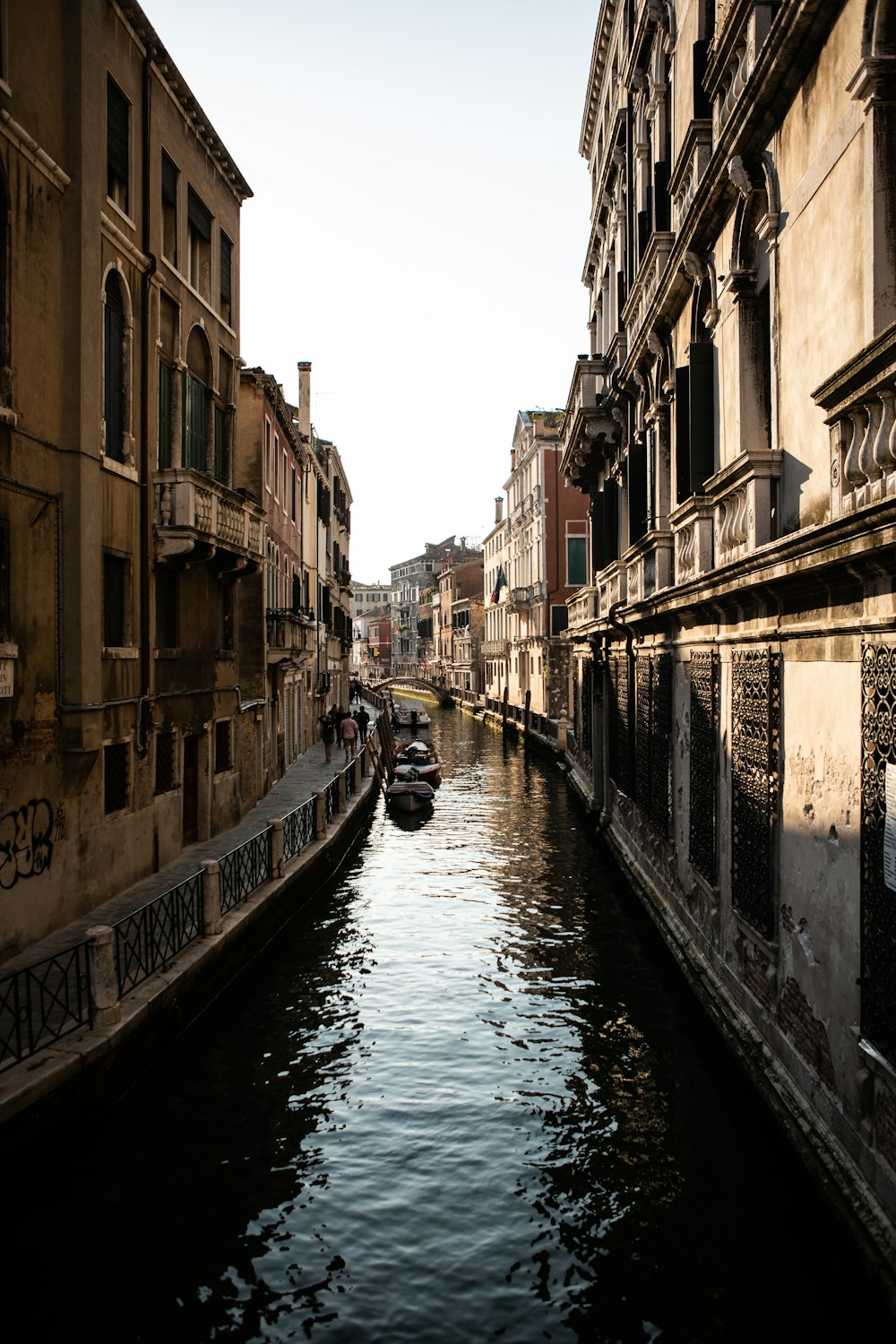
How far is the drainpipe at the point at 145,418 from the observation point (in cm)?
1262

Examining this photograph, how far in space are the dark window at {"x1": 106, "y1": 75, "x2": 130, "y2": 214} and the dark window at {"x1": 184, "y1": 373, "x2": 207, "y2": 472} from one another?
2.62m

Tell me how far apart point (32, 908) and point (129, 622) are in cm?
383

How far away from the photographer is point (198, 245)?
15.5 m

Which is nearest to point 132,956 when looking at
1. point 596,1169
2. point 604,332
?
point 596,1169

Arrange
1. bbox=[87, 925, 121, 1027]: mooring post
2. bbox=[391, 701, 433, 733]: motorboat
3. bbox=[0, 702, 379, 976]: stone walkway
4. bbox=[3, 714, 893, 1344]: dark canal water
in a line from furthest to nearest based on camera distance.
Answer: bbox=[391, 701, 433, 733]: motorboat
bbox=[0, 702, 379, 976]: stone walkway
bbox=[87, 925, 121, 1027]: mooring post
bbox=[3, 714, 893, 1344]: dark canal water

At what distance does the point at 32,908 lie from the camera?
31.2 feet

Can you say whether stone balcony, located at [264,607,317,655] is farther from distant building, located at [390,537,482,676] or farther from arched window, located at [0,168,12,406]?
distant building, located at [390,537,482,676]

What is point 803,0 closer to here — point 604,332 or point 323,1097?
point 323,1097

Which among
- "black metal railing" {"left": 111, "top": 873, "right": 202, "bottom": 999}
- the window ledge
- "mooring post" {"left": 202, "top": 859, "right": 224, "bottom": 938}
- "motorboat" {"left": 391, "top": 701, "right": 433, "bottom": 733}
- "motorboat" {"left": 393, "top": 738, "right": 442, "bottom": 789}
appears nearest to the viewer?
"black metal railing" {"left": 111, "top": 873, "right": 202, "bottom": 999}

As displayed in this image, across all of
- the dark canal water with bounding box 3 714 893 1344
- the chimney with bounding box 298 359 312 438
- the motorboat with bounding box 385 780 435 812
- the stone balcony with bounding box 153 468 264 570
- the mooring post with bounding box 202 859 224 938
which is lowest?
the dark canal water with bounding box 3 714 893 1344

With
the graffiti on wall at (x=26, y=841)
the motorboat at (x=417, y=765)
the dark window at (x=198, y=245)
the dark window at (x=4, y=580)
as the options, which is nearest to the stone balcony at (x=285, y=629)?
the motorboat at (x=417, y=765)

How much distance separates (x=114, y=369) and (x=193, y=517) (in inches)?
76.1

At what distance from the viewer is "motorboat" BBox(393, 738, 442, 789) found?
27938mm

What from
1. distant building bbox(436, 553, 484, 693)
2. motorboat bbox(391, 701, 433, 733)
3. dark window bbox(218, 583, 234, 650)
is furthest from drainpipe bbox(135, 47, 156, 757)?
distant building bbox(436, 553, 484, 693)
